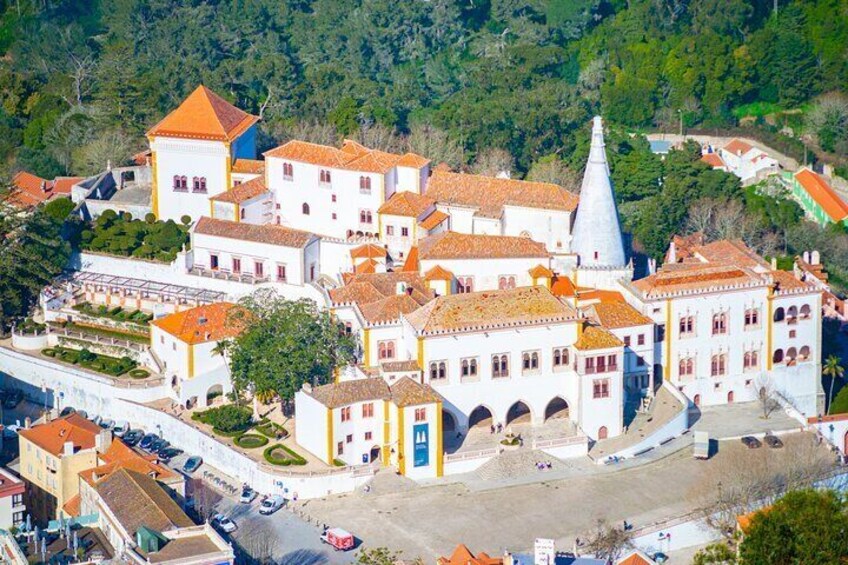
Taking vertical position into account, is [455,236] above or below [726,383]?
above

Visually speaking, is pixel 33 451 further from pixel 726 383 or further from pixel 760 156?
pixel 760 156

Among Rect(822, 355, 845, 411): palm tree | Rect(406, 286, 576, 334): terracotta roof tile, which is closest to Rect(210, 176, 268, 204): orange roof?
Rect(406, 286, 576, 334): terracotta roof tile

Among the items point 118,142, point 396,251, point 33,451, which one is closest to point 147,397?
point 33,451

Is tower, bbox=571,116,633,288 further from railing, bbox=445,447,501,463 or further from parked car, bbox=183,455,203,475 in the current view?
parked car, bbox=183,455,203,475

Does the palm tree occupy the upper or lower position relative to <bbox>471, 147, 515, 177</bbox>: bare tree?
lower

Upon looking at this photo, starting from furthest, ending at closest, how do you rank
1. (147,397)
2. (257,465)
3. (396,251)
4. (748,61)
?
1. (748,61)
2. (396,251)
3. (147,397)
4. (257,465)

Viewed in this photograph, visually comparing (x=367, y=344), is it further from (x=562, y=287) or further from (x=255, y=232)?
(x=255, y=232)

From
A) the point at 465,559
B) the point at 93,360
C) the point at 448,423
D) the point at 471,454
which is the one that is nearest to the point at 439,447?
the point at 471,454

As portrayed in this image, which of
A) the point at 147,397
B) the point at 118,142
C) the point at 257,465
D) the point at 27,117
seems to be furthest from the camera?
the point at 27,117
